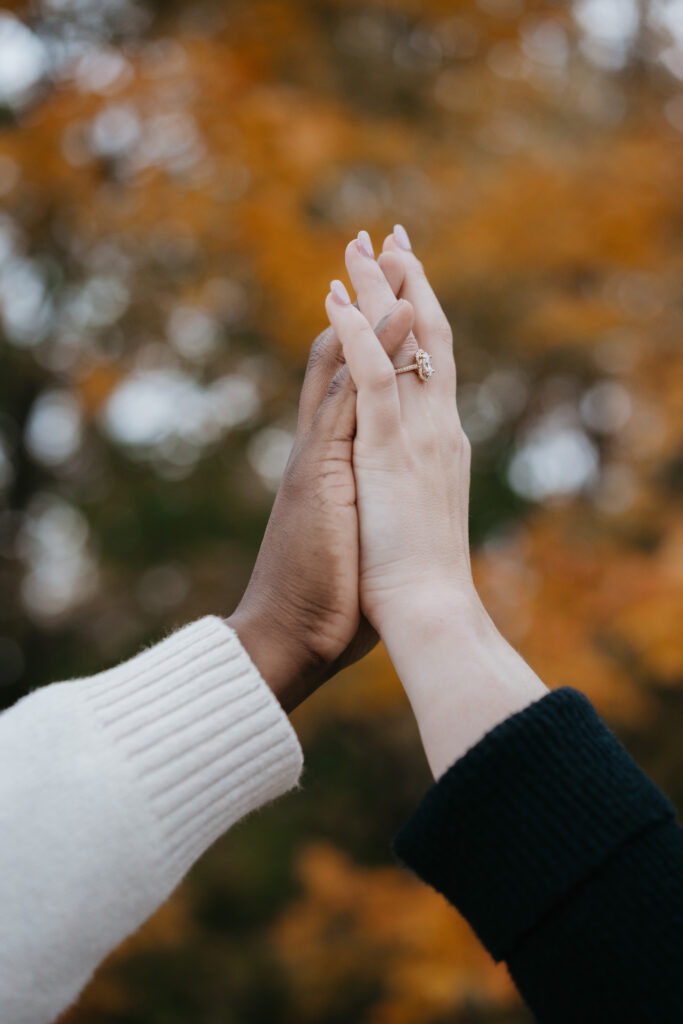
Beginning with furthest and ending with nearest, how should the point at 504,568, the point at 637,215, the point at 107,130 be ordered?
the point at 107,130
the point at 504,568
the point at 637,215

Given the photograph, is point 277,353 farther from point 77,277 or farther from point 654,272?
point 654,272

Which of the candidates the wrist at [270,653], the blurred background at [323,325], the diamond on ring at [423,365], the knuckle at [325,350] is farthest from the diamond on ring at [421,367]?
the blurred background at [323,325]

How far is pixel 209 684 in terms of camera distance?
110 centimetres

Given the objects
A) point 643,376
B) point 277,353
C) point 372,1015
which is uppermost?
point 277,353

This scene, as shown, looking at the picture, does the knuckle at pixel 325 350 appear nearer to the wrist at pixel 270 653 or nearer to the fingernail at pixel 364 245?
the fingernail at pixel 364 245

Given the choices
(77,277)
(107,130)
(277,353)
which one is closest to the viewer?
(107,130)

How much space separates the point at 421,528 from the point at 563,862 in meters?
0.58

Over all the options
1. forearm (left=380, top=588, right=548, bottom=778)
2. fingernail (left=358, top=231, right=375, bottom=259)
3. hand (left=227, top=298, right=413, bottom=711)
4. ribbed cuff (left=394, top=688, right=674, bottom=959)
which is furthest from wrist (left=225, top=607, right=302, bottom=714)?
fingernail (left=358, top=231, right=375, bottom=259)

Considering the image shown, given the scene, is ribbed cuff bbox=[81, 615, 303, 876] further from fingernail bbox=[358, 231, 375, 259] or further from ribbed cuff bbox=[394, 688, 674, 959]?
fingernail bbox=[358, 231, 375, 259]

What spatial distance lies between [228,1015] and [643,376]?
3015 millimetres

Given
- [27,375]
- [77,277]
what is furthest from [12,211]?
[27,375]

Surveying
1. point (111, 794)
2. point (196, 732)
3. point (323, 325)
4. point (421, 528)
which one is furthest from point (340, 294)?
point (323, 325)

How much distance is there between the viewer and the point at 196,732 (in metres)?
1.05

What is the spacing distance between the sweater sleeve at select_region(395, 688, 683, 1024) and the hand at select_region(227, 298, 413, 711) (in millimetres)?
331
